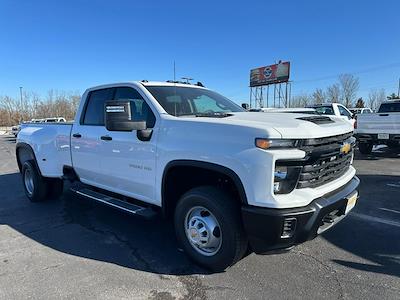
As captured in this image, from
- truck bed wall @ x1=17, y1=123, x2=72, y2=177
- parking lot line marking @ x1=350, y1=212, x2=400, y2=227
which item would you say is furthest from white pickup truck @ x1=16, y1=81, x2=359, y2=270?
parking lot line marking @ x1=350, y1=212, x2=400, y2=227

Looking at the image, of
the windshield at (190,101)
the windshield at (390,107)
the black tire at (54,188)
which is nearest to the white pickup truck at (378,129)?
the windshield at (390,107)

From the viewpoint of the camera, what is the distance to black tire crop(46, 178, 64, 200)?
6.51 m

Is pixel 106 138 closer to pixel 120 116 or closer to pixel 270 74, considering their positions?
pixel 120 116

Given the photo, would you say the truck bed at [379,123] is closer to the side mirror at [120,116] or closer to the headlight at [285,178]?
the headlight at [285,178]

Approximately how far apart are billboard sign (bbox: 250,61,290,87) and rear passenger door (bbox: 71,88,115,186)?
4463cm

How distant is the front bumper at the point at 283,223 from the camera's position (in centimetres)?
299

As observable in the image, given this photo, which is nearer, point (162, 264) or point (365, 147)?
point (162, 264)

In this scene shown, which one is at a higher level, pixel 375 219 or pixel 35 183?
pixel 35 183

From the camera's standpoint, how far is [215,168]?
3.30m

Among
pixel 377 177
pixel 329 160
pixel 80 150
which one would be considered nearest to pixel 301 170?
pixel 329 160

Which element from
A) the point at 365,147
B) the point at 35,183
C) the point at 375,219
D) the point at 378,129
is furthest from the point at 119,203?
the point at 365,147

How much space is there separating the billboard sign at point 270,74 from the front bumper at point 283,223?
1819 inches

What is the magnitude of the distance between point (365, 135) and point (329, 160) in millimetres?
9600

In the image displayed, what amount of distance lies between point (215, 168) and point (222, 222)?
0.51m
